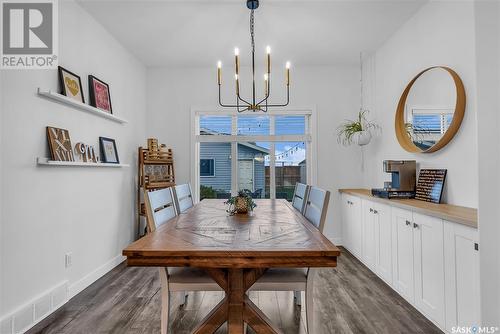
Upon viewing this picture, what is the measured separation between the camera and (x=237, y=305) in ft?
5.24

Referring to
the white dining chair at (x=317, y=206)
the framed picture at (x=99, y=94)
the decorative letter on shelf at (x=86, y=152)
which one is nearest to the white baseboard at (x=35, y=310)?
the decorative letter on shelf at (x=86, y=152)

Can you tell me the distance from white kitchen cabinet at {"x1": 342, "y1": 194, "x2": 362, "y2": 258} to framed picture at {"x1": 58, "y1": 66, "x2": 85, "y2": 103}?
3.25 m

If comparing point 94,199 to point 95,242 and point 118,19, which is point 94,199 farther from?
point 118,19

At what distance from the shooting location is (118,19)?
3074 millimetres

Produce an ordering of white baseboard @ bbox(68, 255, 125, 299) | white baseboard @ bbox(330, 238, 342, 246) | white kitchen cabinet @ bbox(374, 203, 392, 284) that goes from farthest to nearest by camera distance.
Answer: white baseboard @ bbox(330, 238, 342, 246) < white kitchen cabinet @ bbox(374, 203, 392, 284) < white baseboard @ bbox(68, 255, 125, 299)

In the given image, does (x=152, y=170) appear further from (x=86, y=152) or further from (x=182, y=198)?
(x=182, y=198)

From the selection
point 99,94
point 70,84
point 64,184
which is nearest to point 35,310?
point 64,184

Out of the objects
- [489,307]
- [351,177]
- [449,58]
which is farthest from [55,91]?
[351,177]

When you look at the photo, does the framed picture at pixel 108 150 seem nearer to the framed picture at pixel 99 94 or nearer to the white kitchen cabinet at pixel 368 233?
the framed picture at pixel 99 94

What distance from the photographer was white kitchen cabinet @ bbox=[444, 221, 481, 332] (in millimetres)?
1706

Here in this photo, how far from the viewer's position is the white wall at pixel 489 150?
3.55 feet

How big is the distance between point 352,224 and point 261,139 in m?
1.81

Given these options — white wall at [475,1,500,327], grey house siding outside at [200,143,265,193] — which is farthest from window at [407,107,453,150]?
grey house siding outside at [200,143,265,193]

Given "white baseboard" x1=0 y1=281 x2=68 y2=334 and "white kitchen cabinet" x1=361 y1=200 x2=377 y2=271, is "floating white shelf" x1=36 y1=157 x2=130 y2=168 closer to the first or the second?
"white baseboard" x1=0 y1=281 x2=68 y2=334
